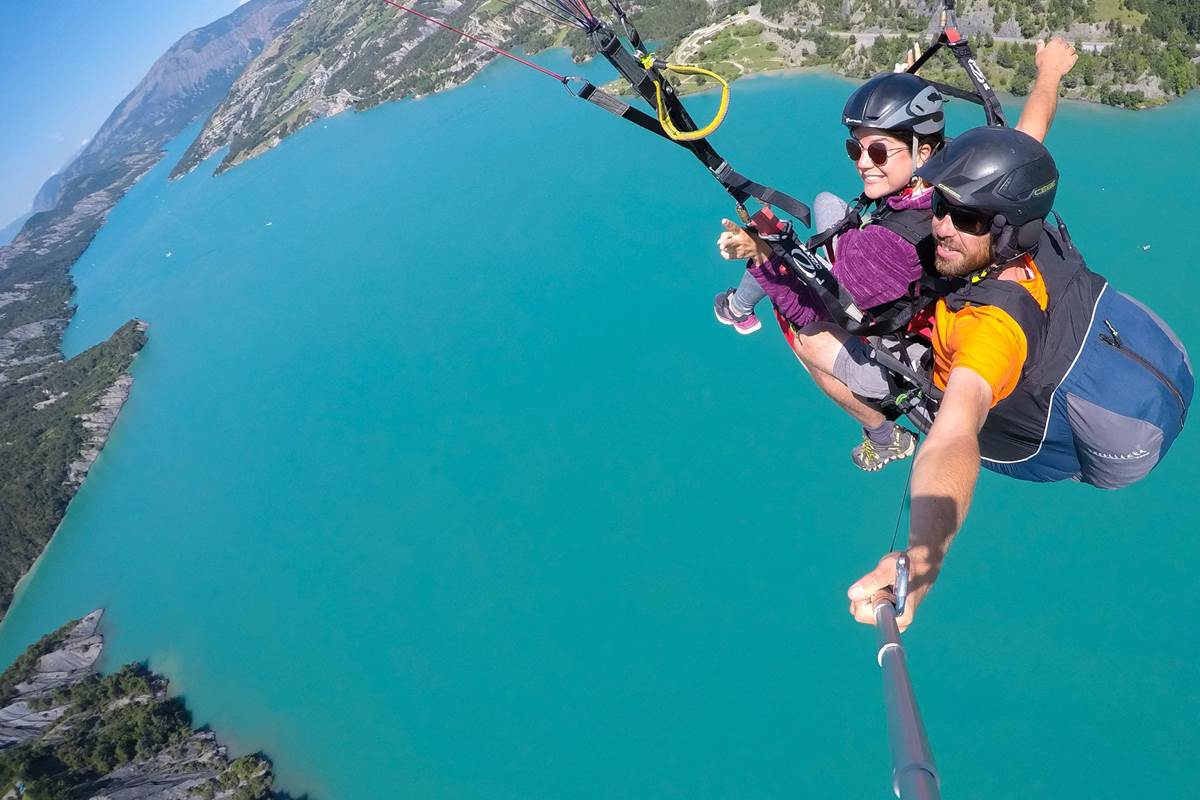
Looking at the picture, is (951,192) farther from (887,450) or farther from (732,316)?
(887,450)

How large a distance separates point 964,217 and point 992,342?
1.47 ft

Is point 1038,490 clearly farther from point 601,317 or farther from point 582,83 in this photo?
point 582,83

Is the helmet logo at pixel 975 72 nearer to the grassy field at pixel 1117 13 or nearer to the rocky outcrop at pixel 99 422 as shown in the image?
the grassy field at pixel 1117 13

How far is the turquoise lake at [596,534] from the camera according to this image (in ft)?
37.8

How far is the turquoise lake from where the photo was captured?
11.5 metres

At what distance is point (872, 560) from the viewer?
Result: 44.5 feet

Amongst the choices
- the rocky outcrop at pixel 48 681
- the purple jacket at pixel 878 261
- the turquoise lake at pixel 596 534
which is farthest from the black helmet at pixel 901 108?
the rocky outcrop at pixel 48 681

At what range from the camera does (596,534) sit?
51.9 feet

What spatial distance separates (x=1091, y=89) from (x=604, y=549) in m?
21.5

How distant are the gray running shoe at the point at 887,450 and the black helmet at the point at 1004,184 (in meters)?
2.26

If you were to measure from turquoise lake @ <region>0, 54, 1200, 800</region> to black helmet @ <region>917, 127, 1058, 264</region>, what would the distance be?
1232cm

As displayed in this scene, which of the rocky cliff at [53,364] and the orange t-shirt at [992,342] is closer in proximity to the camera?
the orange t-shirt at [992,342]

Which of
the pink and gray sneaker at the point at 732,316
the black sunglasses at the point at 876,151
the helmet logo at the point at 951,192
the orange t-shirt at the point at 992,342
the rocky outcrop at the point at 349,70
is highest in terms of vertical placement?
the rocky outcrop at the point at 349,70

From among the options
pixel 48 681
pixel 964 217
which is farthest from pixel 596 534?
pixel 48 681
